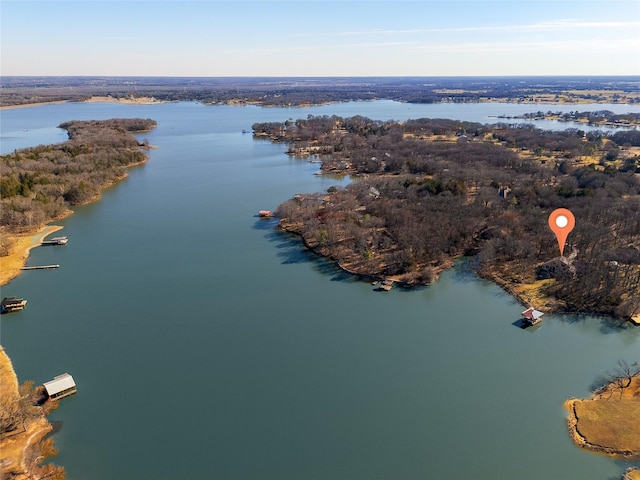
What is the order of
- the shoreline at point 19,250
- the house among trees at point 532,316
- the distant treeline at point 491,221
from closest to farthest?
the house among trees at point 532,316, the distant treeline at point 491,221, the shoreline at point 19,250

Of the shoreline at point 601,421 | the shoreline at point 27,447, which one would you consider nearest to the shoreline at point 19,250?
the shoreline at point 27,447

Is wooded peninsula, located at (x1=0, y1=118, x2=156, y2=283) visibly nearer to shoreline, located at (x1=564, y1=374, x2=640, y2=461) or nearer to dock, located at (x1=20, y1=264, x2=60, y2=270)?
dock, located at (x1=20, y1=264, x2=60, y2=270)

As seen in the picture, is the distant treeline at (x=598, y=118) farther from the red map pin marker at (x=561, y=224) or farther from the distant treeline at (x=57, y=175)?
the distant treeline at (x=57, y=175)

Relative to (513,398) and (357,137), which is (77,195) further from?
(357,137)

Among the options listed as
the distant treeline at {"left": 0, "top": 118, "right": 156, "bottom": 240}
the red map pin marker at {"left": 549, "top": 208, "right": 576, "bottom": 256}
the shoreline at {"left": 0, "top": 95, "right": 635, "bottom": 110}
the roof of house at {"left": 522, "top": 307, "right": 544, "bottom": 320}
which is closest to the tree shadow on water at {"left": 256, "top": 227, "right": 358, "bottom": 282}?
the roof of house at {"left": 522, "top": 307, "right": 544, "bottom": 320}

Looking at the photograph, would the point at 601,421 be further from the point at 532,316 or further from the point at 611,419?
the point at 532,316

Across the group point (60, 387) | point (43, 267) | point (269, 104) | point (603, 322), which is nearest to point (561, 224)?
point (603, 322)
